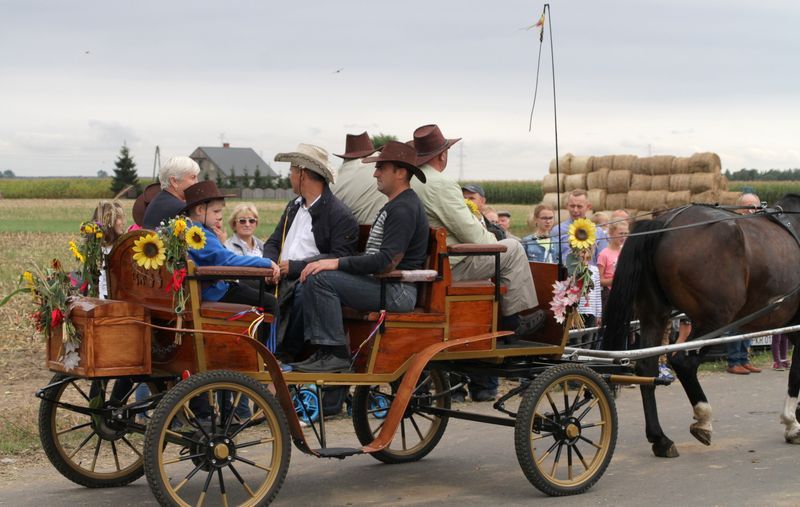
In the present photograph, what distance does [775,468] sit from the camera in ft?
23.5

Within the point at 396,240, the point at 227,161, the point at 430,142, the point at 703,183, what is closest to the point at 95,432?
the point at 396,240

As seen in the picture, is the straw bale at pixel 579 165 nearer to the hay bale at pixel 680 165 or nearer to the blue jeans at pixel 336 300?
the hay bale at pixel 680 165

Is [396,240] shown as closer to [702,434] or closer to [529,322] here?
[529,322]

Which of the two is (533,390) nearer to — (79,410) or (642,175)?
(79,410)

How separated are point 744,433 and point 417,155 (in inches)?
145

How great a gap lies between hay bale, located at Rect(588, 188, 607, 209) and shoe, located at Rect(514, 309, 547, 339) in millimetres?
20474

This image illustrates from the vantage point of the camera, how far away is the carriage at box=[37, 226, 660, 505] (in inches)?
218

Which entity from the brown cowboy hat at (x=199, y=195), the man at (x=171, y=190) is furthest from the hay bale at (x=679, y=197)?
the brown cowboy hat at (x=199, y=195)

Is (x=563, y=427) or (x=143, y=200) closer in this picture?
(x=563, y=427)

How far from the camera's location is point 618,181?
27297mm

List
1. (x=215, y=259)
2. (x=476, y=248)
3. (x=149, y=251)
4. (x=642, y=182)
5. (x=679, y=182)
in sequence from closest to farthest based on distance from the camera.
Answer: (x=149, y=251) < (x=215, y=259) < (x=476, y=248) < (x=679, y=182) < (x=642, y=182)

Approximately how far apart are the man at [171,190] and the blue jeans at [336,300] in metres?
1.26

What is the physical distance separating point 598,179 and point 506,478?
2142 cm

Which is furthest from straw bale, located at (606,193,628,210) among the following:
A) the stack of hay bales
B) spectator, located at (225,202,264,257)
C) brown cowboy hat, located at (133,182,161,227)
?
brown cowboy hat, located at (133,182,161,227)
